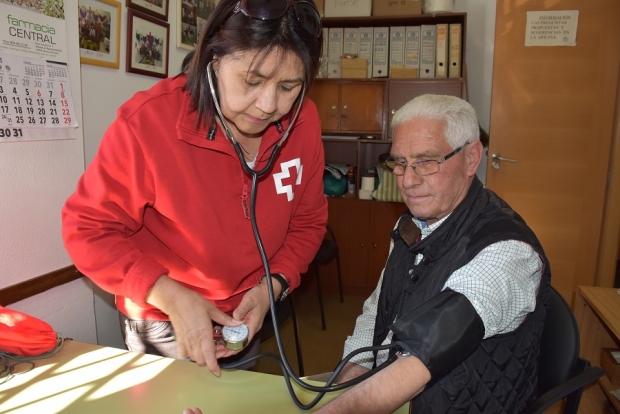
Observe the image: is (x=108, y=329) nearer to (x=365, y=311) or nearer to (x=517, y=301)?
(x=365, y=311)

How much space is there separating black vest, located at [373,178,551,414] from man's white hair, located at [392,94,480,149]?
12 cm

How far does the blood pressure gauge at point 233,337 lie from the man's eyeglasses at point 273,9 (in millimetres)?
577

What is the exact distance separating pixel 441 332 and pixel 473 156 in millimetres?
535

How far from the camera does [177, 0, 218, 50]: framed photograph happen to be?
2.04 m

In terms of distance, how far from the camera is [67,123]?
1.37m

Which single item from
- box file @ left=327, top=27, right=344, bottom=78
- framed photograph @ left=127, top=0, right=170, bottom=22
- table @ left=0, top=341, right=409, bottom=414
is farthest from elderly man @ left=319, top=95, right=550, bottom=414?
box file @ left=327, top=27, right=344, bottom=78

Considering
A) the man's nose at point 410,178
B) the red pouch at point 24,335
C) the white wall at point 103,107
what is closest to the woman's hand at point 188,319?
the red pouch at point 24,335

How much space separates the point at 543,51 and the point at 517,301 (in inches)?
110

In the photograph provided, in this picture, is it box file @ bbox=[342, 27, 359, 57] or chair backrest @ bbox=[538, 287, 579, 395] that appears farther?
box file @ bbox=[342, 27, 359, 57]

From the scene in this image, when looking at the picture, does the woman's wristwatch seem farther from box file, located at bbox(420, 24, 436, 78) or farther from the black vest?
box file, located at bbox(420, 24, 436, 78)

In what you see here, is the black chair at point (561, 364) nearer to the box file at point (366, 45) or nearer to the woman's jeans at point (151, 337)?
the woman's jeans at point (151, 337)

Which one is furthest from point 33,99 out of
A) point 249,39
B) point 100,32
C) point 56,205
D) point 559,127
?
point 559,127

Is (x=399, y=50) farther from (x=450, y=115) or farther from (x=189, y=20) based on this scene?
(x=450, y=115)

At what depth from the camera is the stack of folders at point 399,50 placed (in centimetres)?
306
